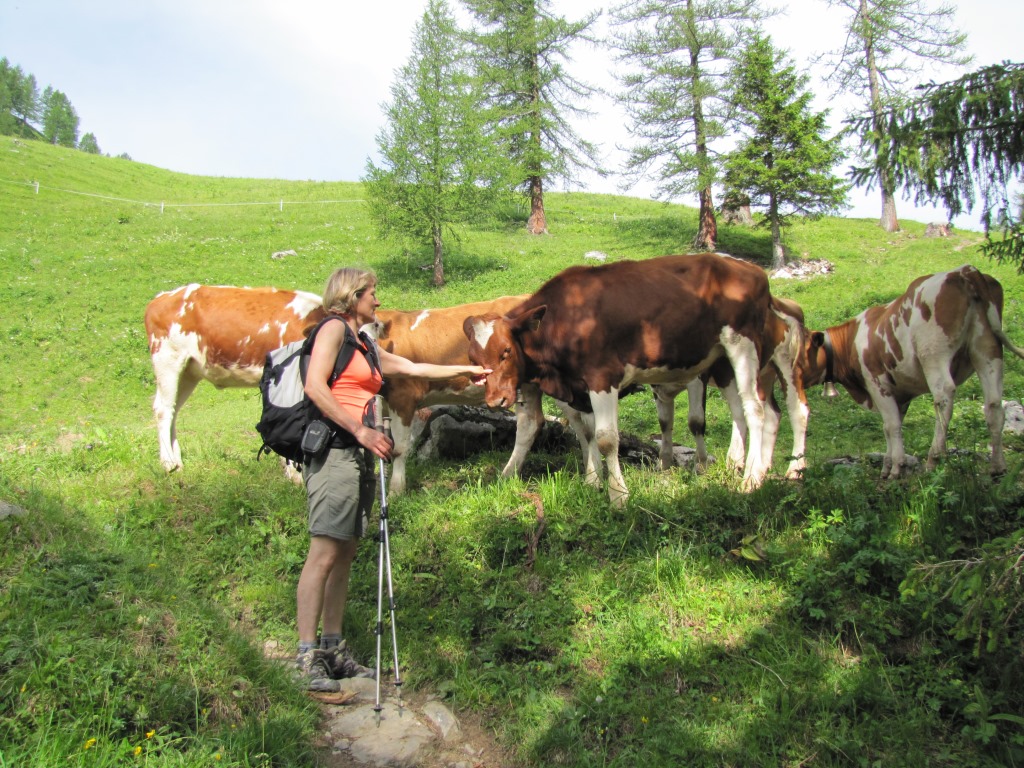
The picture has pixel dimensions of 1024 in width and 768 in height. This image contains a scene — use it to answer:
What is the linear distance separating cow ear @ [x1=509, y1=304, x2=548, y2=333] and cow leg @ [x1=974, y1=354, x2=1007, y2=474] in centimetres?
456

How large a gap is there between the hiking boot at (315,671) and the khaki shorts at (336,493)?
823 mm

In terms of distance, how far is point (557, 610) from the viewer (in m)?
5.78

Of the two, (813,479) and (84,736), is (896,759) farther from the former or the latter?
(84,736)

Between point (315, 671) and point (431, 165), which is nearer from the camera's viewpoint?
point (315, 671)

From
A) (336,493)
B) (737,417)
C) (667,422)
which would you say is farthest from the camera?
(667,422)

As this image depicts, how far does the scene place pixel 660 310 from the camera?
287 inches

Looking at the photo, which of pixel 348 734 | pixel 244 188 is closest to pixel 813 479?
pixel 348 734

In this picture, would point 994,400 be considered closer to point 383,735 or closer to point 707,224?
point 383,735

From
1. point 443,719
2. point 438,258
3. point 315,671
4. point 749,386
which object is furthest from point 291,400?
point 438,258

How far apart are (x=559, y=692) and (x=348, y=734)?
57.5 inches

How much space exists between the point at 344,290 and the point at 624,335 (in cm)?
303

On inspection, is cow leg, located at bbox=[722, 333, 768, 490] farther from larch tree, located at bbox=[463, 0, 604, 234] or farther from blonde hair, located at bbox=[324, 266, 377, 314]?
larch tree, located at bbox=[463, 0, 604, 234]

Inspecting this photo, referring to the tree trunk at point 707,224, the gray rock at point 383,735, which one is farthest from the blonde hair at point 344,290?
the tree trunk at point 707,224

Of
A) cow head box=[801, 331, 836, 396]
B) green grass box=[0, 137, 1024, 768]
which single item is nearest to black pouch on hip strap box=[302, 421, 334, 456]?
green grass box=[0, 137, 1024, 768]
